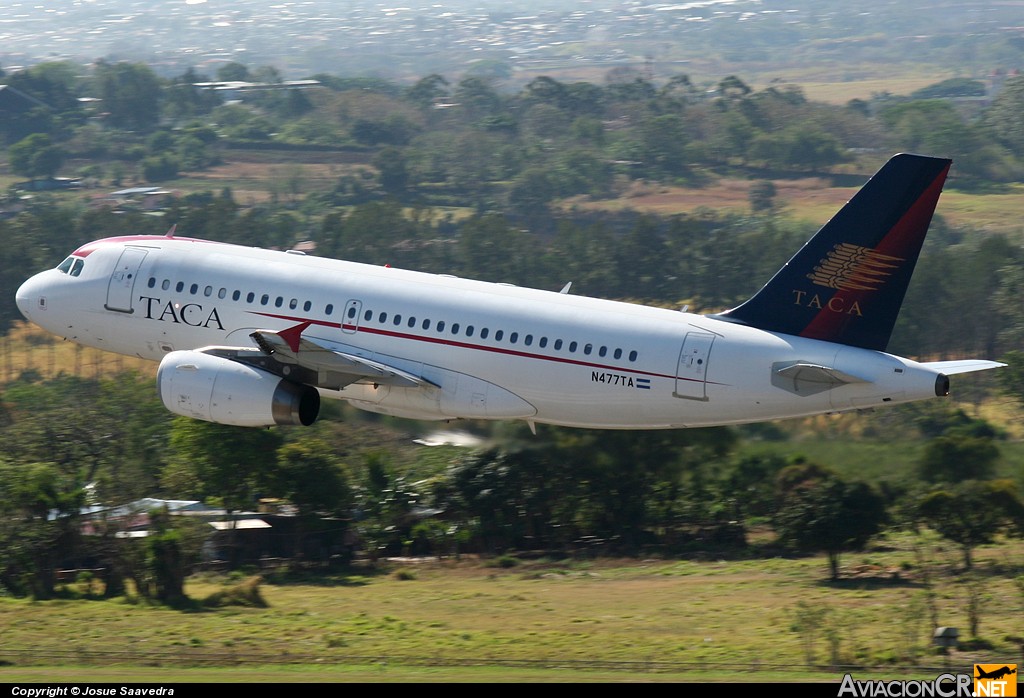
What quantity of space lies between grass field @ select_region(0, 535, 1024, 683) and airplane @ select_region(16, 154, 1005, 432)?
560 cm

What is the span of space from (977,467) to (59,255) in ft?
262

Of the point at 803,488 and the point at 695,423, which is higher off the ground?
the point at 695,423

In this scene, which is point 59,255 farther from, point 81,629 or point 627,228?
point 81,629

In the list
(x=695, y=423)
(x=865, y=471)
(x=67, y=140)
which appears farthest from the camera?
(x=67, y=140)

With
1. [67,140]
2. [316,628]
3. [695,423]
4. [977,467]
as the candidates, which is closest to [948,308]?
[977,467]

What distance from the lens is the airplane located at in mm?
35281

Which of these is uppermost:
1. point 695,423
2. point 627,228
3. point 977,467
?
point 695,423

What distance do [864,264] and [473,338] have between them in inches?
437

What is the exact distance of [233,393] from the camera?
128 feet

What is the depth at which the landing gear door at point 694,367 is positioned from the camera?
1443 inches

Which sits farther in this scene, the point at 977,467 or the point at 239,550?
the point at 239,550

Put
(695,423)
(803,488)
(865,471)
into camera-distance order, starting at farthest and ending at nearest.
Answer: (803,488) < (865,471) < (695,423)

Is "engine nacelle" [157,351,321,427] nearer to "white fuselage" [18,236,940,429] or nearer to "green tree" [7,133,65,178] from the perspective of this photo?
"white fuselage" [18,236,940,429]

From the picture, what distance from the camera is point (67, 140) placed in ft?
619
